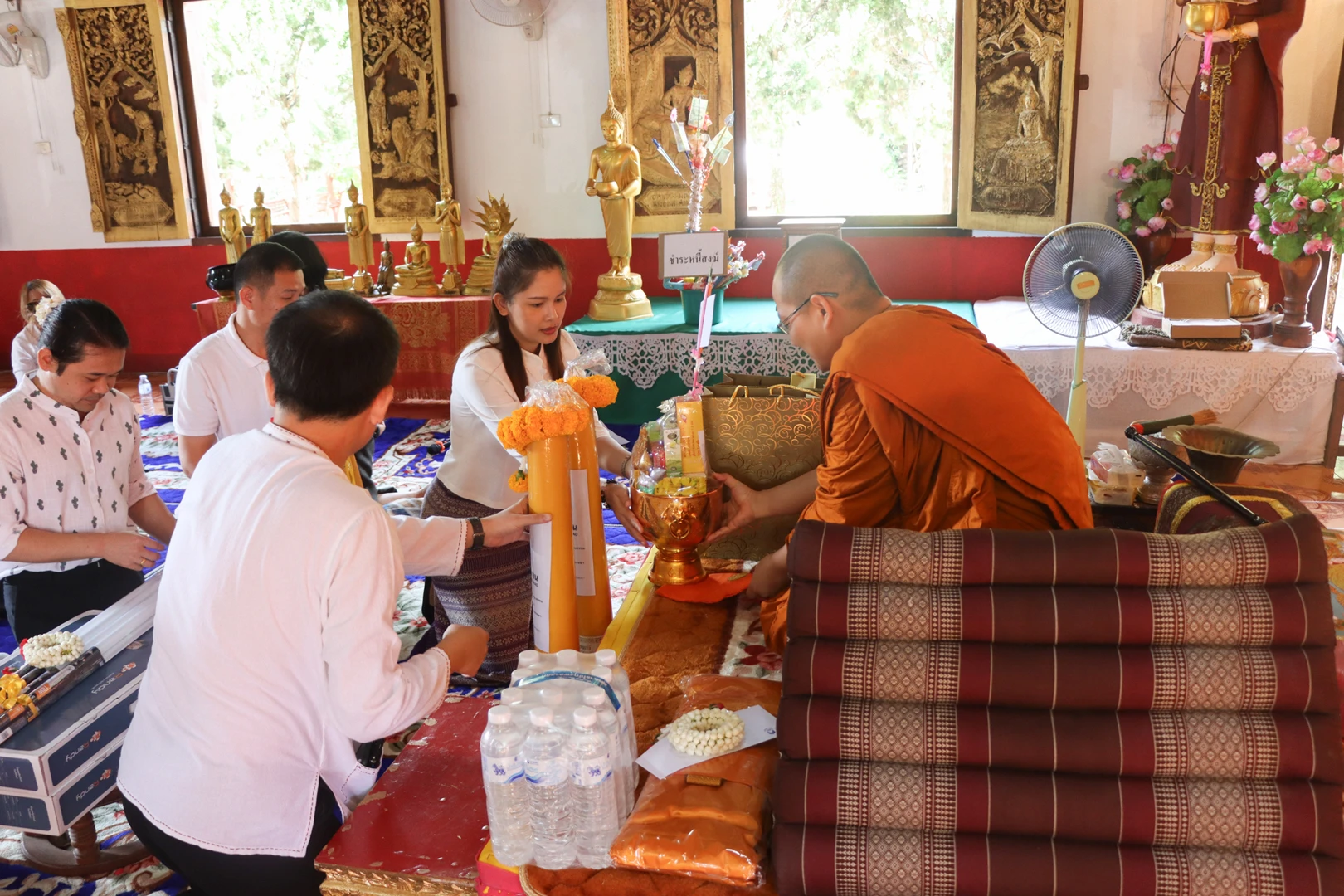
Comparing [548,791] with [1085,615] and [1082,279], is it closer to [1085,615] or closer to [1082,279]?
[1085,615]

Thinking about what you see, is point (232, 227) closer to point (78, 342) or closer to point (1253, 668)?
point (78, 342)

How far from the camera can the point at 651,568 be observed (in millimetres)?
2422

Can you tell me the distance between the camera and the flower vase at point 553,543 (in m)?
1.93

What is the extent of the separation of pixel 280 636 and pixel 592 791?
1.67 feet

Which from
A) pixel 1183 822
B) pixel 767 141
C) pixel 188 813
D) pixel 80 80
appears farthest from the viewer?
pixel 80 80

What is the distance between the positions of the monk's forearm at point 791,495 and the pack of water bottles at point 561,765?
91cm

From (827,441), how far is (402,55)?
5540mm

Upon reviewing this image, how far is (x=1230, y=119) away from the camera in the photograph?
16.3 feet

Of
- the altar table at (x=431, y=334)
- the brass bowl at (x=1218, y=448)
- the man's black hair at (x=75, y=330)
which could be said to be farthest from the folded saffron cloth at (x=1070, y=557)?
the altar table at (x=431, y=334)

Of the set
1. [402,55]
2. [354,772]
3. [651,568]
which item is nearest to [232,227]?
[402,55]

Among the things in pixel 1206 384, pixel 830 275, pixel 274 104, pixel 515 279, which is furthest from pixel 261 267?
pixel 274 104

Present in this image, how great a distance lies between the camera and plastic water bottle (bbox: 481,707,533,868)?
1.37 meters

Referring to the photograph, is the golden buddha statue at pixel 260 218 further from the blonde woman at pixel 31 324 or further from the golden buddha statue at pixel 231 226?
the blonde woman at pixel 31 324

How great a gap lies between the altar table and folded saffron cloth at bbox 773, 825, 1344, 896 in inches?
198
